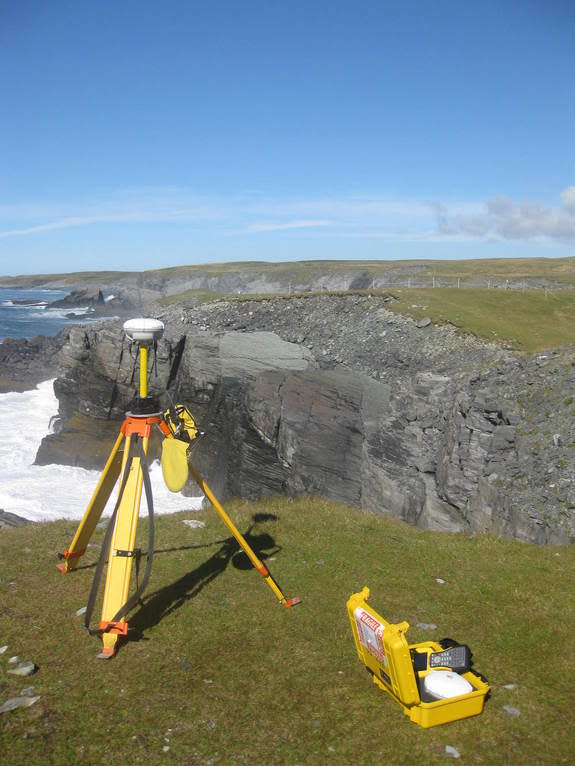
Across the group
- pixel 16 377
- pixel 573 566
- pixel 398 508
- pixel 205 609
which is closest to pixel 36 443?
pixel 16 377

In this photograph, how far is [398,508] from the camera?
56.2 ft

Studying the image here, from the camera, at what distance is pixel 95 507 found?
31.6ft

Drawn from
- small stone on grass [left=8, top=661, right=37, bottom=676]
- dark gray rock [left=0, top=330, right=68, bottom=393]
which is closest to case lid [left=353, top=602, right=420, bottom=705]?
small stone on grass [left=8, top=661, right=37, bottom=676]

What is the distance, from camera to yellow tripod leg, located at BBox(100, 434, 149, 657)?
8.05m

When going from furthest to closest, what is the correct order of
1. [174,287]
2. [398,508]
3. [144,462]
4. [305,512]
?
1. [174,287]
2. [398,508]
3. [305,512]
4. [144,462]

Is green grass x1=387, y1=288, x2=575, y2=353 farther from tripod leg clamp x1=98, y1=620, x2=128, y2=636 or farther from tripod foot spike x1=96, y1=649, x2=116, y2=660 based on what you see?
tripod foot spike x1=96, y1=649, x2=116, y2=660

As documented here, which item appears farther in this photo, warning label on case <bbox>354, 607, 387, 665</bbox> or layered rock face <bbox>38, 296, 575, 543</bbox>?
layered rock face <bbox>38, 296, 575, 543</bbox>

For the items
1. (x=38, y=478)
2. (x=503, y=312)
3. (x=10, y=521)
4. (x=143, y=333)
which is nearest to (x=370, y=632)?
(x=143, y=333)

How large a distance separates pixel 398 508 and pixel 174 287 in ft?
444

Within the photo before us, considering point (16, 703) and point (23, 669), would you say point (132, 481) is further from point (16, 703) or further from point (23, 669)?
point (16, 703)

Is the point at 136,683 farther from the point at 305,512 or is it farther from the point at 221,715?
the point at 305,512

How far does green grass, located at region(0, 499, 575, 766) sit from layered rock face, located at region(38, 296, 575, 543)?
253 cm

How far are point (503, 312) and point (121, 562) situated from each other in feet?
112

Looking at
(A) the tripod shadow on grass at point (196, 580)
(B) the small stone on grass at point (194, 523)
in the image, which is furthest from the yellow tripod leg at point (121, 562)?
(B) the small stone on grass at point (194, 523)
